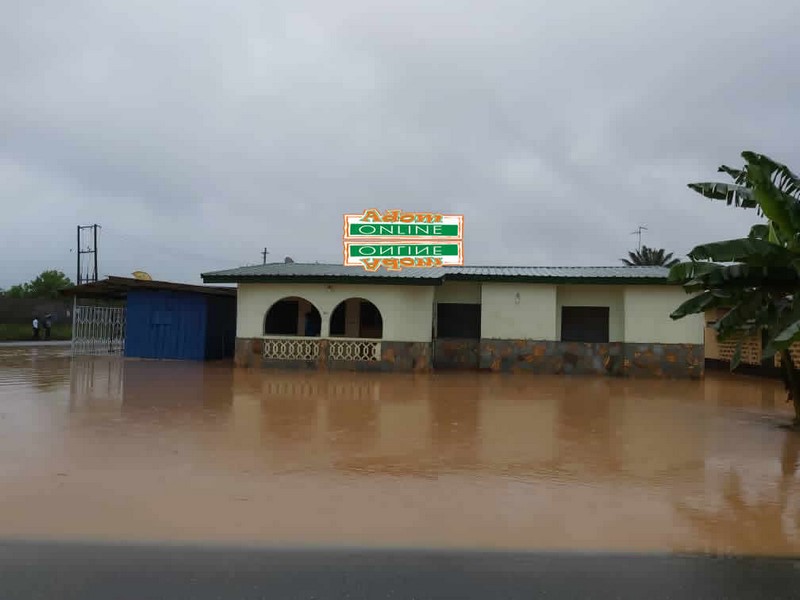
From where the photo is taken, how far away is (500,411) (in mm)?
11344

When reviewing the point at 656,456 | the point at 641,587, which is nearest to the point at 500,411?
the point at 656,456

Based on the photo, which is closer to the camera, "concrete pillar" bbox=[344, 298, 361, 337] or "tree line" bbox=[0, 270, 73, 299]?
"concrete pillar" bbox=[344, 298, 361, 337]

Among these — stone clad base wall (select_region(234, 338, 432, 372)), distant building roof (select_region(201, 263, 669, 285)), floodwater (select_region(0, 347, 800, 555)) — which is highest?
distant building roof (select_region(201, 263, 669, 285))

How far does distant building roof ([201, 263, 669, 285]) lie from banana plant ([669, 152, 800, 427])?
27.7 feet

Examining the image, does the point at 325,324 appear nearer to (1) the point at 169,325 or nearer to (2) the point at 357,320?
(2) the point at 357,320

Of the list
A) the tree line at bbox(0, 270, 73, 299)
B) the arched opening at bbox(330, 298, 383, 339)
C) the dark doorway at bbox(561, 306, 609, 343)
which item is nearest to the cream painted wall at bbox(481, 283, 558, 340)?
the dark doorway at bbox(561, 306, 609, 343)

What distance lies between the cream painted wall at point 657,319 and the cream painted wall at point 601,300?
0.58 meters

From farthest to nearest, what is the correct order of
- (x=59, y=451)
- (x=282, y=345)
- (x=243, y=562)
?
(x=282, y=345)
(x=59, y=451)
(x=243, y=562)

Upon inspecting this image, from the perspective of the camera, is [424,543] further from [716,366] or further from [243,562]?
[716,366]

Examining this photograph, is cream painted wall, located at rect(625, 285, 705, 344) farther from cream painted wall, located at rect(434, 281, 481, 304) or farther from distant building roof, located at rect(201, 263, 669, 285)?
cream painted wall, located at rect(434, 281, 481, 304)

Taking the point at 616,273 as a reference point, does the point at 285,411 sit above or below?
below

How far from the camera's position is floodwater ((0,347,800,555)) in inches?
197

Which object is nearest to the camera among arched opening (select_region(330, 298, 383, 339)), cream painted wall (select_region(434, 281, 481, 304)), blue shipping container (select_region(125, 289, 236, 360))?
cream painted wall (select_region(434, 281, 481, 304))

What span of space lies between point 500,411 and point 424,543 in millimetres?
6801
